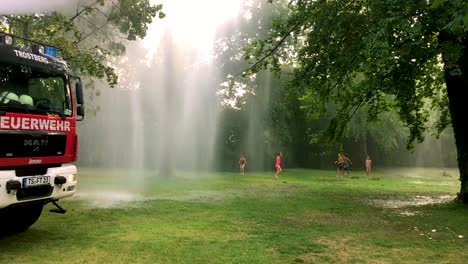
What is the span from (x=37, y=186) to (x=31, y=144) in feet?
2.17

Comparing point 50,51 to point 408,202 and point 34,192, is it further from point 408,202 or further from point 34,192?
point 408,202

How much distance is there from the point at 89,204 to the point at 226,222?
4380 mm

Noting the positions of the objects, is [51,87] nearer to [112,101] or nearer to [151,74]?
[151,74]

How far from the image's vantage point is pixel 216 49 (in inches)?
1297

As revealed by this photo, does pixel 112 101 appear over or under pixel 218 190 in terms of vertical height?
over

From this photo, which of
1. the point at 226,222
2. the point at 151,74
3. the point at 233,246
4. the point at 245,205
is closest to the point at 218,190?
the point at 245,205

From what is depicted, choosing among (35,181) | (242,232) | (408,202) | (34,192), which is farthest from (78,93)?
(408,202)

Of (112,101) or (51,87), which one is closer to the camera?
(51,87)

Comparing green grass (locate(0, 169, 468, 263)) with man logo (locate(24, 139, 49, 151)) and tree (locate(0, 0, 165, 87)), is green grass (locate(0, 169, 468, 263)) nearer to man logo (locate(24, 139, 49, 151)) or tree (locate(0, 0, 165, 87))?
man logo (locate(24, 139, 49, 151))

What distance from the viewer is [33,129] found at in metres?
6.64

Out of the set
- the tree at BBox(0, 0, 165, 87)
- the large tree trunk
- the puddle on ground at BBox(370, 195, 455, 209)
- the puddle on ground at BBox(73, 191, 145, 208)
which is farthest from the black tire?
the large tree trunk

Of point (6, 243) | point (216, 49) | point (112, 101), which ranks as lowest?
point (6, 243)

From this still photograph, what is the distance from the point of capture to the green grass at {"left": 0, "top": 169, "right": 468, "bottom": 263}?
6371 millimetres

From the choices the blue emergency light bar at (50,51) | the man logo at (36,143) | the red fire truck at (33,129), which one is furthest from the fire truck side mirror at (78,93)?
the man logo at (36,143)
